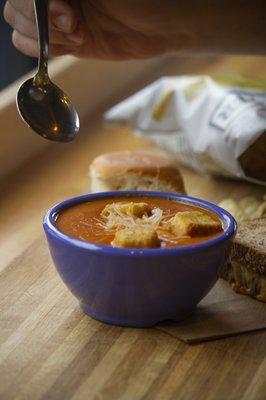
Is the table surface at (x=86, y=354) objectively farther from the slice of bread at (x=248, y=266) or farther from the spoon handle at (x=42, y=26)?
the spoon handle at (x=42, y=26)

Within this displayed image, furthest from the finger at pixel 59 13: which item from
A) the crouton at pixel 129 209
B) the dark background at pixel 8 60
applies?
the dark background at pixel 8 60

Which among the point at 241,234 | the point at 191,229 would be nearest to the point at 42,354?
the point at 191,229

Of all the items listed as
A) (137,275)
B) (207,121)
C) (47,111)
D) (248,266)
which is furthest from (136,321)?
(207,121)

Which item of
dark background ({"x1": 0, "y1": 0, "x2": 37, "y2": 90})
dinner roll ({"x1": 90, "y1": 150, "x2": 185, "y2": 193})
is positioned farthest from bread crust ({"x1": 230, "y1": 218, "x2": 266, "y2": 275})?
dark background ({"x1": 0, "y1": 0, "x2": 37, "y2": 90})

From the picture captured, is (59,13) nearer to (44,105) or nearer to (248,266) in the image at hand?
(44,105)

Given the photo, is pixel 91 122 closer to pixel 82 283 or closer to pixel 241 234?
pixel 241 234
